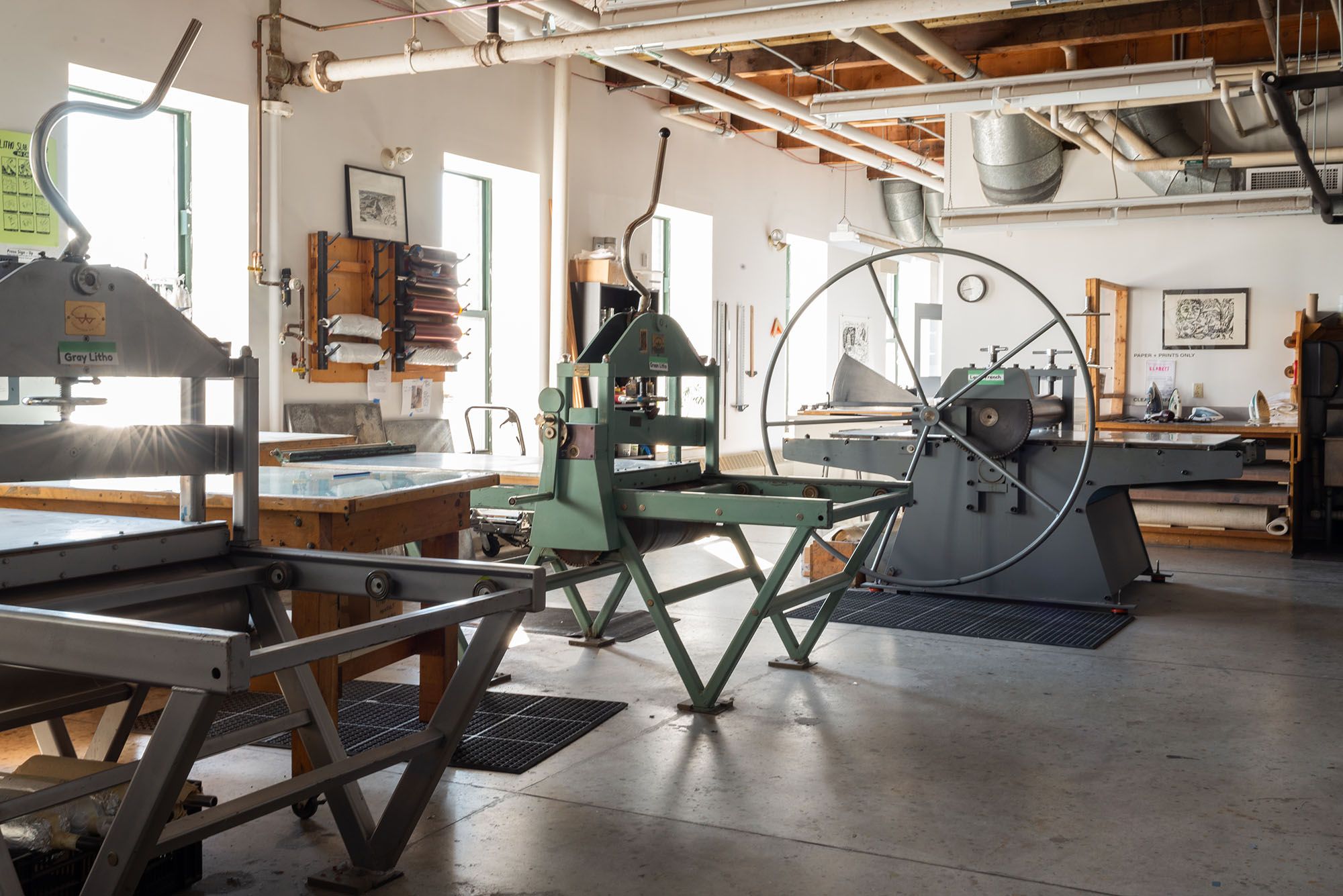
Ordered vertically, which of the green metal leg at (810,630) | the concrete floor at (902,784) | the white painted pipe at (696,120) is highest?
the white painted pipe at (696,120)

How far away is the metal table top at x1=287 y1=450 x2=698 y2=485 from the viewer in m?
4.00

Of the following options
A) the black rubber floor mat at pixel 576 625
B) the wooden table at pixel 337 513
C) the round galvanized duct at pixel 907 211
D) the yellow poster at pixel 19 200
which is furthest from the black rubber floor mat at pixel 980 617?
the round galvanized duct at pixel 907 211

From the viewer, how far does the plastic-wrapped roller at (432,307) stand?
710cm

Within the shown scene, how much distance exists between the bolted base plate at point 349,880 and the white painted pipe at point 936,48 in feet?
16.5

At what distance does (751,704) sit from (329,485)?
5.22 ft

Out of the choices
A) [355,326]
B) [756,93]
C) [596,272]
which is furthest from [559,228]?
[355,326]

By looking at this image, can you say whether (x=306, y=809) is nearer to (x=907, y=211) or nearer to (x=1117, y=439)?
(x=1117, y=439)

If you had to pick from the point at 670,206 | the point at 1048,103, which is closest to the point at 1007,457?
the point at 1048,103

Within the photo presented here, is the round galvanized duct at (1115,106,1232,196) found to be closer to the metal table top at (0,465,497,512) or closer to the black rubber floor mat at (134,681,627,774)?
the black rubber floor mat at (134,681,627,774)

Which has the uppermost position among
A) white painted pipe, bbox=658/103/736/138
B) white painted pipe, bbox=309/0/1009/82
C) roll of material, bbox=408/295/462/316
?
white painted pipe, bbox=658/103/736/138

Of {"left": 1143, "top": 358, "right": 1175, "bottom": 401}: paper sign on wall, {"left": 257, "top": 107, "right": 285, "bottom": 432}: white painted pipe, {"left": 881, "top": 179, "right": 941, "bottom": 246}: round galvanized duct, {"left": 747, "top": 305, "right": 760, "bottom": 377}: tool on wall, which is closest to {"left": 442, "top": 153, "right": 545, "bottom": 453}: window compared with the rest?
{"left": 257, "top": 107, "right": 285, "bottom": 432}: white painted pipe

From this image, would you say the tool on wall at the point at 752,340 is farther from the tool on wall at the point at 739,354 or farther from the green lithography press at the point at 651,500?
the green lithography press at the point at 651,500

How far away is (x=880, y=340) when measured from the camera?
14789 millimetres

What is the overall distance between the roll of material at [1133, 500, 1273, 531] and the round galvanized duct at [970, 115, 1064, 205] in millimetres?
2317
